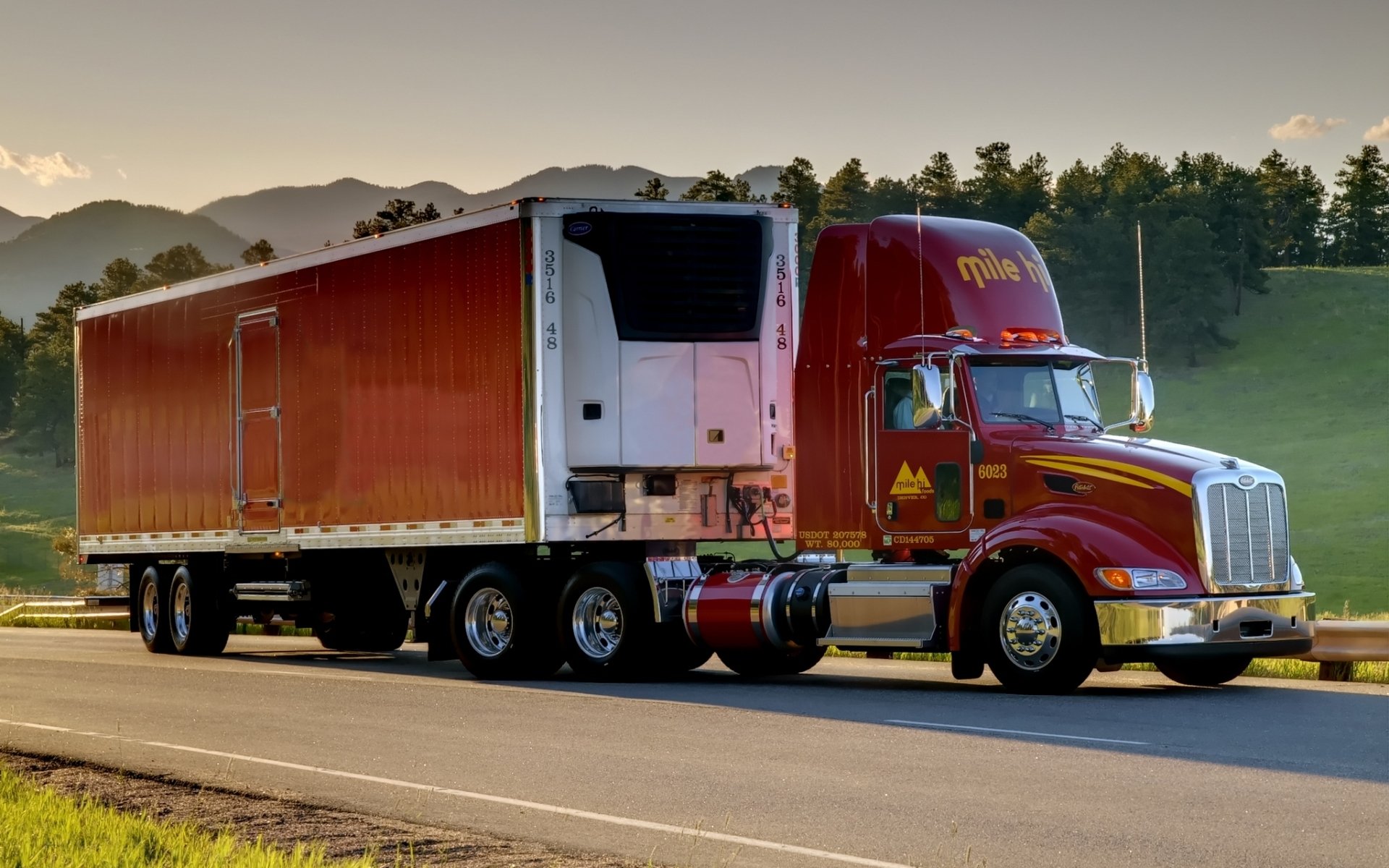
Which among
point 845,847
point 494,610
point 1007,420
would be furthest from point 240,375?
point 845,847

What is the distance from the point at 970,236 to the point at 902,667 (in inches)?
188

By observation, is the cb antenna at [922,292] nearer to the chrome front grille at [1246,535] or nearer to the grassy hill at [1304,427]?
the chrome front grille at [1246,535]

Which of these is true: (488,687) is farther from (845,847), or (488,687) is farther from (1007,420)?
(845,847)

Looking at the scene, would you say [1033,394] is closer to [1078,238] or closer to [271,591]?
[271,591]

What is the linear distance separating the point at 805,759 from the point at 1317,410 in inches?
3926

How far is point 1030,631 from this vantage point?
1523 centimetres

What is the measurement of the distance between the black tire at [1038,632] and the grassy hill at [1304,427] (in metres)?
42.4

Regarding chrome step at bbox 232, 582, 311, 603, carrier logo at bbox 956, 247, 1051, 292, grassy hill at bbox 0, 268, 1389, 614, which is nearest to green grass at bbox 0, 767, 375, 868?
carrier logo at bbox 956, 247, 1051, 292

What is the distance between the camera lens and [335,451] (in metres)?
20.8

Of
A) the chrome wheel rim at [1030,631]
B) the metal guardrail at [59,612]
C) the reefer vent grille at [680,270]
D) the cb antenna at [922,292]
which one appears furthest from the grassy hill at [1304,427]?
the chrome wheel rim at [1030,631]

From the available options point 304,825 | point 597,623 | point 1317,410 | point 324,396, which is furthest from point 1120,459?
point 1317,410

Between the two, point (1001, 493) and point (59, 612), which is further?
point (59, 612)

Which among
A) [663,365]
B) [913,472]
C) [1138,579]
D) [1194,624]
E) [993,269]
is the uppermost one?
[993,269]

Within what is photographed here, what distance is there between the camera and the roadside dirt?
8.50m
